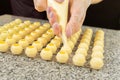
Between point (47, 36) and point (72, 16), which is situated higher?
point (72, 16)

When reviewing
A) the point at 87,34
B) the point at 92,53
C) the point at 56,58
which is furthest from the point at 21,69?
the point at 87,34

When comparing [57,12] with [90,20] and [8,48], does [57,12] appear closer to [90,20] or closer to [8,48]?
[8,48]

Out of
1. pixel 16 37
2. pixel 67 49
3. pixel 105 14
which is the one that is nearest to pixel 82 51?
pixel 67 49

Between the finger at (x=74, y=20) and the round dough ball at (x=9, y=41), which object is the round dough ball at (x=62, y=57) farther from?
the round dough ball at (x=9, y=41)

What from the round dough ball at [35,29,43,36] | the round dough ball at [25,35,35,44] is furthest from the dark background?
the round dough ball at [25,35,35,44]

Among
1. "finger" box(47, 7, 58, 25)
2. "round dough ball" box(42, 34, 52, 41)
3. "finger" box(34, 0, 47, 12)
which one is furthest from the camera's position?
"round dough ball" box(42, 34, 52, 41)

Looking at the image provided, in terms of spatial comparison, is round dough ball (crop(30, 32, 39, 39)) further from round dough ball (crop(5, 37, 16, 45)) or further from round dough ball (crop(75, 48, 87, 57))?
round dough ball (crop(75, 48, 87, 57))

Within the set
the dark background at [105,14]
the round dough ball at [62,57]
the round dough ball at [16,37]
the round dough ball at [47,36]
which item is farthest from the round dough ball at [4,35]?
the dark background at [105,14]

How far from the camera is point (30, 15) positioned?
133 cm

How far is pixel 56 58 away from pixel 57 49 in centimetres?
9

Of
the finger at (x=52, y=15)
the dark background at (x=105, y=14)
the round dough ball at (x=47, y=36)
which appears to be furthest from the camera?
the dark background at (x=105, y=14)

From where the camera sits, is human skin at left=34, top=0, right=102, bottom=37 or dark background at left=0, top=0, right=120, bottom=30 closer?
human skin at left=34, top=0, right=102, bottom=37

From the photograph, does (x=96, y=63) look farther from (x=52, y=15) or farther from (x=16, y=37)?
(x=16, y=37)

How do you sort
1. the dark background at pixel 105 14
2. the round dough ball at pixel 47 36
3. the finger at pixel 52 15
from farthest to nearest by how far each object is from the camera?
the dark background at pixel 105 14
the round dough ball at pixel 47 36
the finger at pixel 52 15
